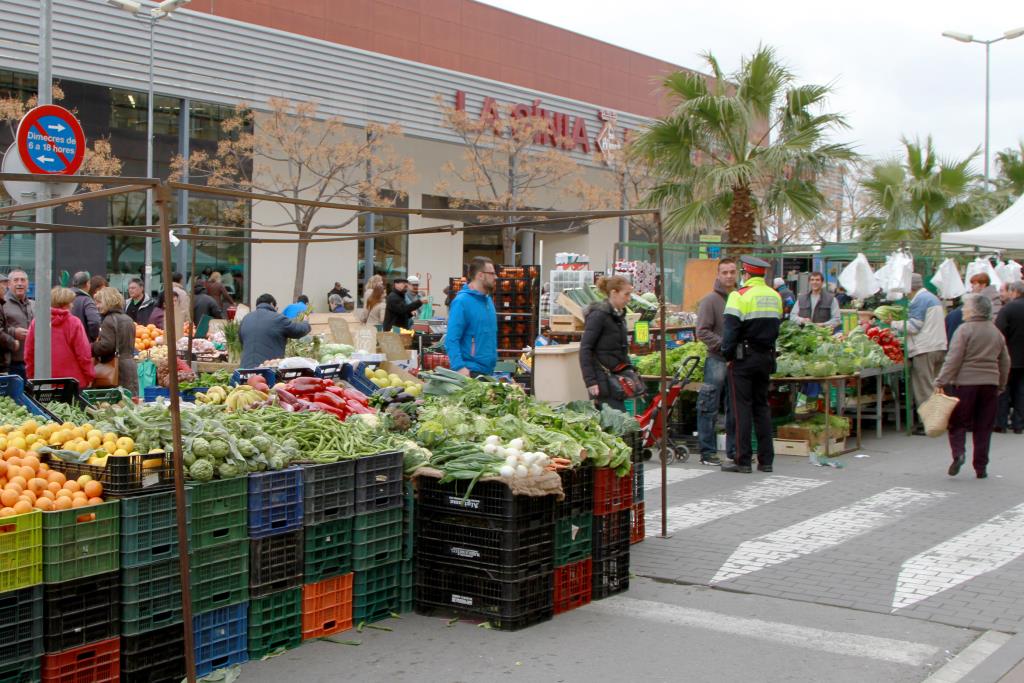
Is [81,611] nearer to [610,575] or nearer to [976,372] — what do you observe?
[610,575]

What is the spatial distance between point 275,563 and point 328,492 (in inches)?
18.6

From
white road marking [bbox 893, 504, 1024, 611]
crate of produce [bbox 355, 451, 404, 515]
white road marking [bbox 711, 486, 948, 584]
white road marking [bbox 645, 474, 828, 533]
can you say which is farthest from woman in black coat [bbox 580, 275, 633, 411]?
crate of produce [bbox 355, 451, 404, 515]

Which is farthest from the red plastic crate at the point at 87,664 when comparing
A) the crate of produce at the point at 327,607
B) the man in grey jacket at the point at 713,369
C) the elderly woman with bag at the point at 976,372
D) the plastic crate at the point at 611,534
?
the elderly woman with bag at the point at 976,372

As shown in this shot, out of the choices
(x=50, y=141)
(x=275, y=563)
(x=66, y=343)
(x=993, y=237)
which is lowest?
(x=275, y=563)

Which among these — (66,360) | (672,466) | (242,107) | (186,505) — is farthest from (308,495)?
(242,107)

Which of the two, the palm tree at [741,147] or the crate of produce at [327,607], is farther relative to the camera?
the palm tree at [741,147]

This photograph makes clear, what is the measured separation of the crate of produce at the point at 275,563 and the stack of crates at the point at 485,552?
34.2 inches

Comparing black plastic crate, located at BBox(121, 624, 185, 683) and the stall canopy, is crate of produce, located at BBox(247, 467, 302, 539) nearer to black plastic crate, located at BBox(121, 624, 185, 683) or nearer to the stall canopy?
Answer: black plastic crate, located at BBox(121, 624, 185, 683)

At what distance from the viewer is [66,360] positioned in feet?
33.7

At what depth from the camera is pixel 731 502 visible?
951 cm

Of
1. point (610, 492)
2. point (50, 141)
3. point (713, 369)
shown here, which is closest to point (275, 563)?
point (610, 492)

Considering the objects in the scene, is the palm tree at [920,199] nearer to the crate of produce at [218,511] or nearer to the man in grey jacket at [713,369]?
the man in grey jacket at [713,369]

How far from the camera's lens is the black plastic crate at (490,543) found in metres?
5.78

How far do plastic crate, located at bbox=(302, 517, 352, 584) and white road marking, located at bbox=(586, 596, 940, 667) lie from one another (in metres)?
1.62
